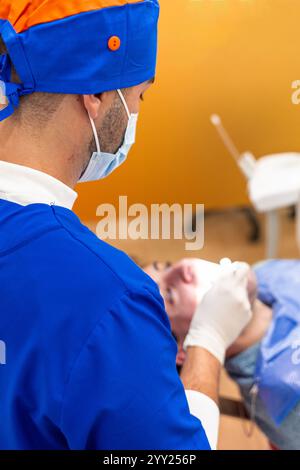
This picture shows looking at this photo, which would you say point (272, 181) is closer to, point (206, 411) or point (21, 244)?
point (206, 411)

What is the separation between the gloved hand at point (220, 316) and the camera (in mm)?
1333

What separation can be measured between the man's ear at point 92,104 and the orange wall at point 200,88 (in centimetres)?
21

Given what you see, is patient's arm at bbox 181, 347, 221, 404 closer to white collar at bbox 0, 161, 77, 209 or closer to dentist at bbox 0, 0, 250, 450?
dentist at bbox 0, 0, 250, 450

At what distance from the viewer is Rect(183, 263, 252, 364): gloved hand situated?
4.37 feet

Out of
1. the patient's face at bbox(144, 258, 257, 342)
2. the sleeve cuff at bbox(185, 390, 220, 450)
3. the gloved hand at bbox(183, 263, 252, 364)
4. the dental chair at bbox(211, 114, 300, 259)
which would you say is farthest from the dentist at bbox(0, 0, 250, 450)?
the dental chair at bbox(211, 114, 300, 259)

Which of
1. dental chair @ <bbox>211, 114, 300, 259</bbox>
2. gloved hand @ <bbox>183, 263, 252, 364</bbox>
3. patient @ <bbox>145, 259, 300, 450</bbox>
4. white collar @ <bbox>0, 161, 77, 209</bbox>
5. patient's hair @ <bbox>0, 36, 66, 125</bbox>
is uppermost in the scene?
patient's hair @ <bbox>0, 36, 66, 125</bbox>

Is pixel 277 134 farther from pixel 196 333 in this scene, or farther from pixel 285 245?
pixel 285 245

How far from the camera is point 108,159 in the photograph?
0.99 meters

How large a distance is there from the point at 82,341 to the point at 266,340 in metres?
0.82

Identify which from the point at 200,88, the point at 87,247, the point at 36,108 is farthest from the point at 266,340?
the point at 36,108

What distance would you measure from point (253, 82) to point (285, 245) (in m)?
1.70

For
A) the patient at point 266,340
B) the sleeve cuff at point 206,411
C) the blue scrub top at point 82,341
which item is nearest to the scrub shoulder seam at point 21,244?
the blue scrub top at point 82,341

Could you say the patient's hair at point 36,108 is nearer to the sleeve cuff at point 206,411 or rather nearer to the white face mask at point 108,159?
the white face mask at point 108,159

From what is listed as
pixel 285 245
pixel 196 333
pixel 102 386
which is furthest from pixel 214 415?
pixel 285 245
